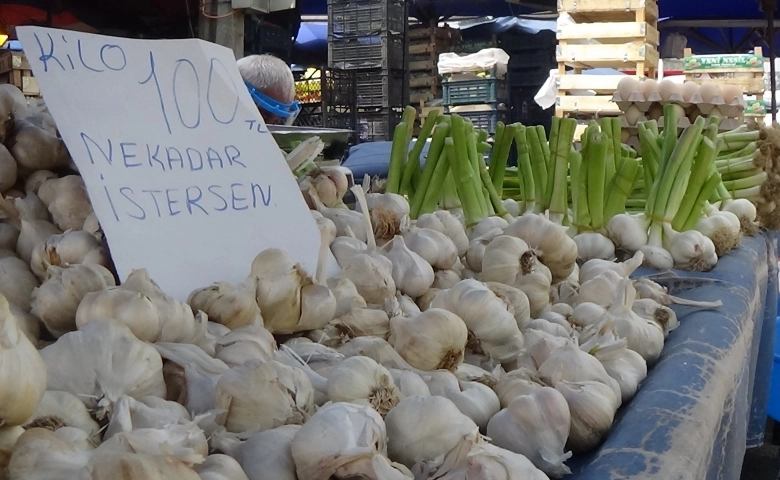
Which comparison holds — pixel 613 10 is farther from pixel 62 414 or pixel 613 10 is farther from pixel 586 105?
pixel 62 414

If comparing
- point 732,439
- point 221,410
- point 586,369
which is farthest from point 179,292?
point 732,439

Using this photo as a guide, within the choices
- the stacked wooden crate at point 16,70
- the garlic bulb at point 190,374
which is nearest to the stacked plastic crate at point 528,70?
the stacked wooden crate at point 16,70

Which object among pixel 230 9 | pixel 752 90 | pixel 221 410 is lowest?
pixel 752 90

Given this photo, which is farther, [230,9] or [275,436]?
[230,9]

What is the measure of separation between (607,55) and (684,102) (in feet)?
4.99

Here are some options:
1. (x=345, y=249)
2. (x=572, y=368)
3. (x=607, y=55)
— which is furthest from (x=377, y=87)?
(x=572, y=368)

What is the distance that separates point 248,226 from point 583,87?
478cm

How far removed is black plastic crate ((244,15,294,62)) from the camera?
6277 millimetres

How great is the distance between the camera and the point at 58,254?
2.74 feet

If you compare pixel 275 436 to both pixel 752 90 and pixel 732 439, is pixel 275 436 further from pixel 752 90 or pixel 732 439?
pixel 752 90

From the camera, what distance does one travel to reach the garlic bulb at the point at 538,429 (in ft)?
2.34

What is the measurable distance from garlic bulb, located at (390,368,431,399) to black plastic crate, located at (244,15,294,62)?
5.80 meters

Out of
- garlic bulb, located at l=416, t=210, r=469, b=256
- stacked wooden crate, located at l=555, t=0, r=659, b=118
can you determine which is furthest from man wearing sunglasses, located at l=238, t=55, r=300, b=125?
stacked wooden crate, located at l=555, t=0, r=659, b=118

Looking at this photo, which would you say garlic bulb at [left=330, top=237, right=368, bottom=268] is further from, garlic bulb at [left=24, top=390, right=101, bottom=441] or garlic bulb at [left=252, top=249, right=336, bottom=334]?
garlic bulb at [left=24, top=390, right=101, bottom=441]
